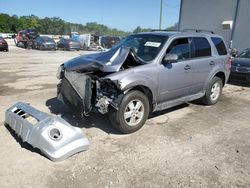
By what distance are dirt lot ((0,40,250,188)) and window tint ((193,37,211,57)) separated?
136 cm

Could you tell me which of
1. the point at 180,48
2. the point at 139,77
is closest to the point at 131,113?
the point at 139,77

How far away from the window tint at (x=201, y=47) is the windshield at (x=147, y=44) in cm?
98

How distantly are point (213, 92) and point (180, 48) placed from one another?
1.83m

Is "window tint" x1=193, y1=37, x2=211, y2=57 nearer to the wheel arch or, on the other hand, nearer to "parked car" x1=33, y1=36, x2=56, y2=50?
the wheel arch

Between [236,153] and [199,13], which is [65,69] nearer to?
[236,153]

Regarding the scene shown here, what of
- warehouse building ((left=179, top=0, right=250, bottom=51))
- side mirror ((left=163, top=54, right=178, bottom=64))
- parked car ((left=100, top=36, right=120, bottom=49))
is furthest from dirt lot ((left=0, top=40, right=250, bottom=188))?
parked car ((left=100, top=36, right=120, bottom=49))

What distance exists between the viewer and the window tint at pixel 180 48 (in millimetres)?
5647

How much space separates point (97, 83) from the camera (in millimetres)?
4785

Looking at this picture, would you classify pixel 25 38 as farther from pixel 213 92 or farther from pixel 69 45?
pixel 213 92

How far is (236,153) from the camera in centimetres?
440

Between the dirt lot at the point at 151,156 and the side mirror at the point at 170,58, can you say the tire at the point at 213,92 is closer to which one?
the dirt lot at the point at 151,156

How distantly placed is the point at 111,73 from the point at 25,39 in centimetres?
2717

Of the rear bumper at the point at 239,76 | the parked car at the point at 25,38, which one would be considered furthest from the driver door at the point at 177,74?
the parked car at the point at 25,38

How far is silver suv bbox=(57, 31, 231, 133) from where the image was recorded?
477 centimetres
